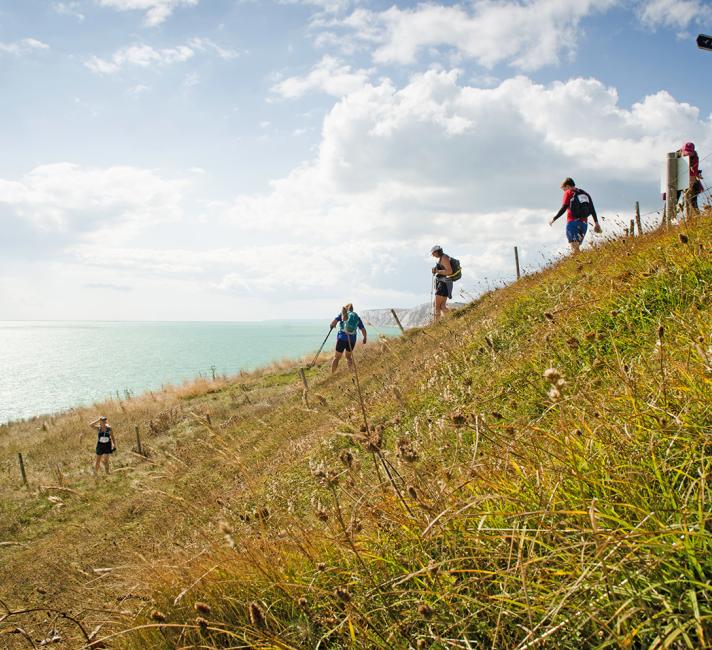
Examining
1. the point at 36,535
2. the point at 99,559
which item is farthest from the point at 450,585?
the point at 36,535

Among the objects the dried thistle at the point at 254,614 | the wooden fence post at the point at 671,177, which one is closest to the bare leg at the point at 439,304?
the wooden fence post at the point at 671,177

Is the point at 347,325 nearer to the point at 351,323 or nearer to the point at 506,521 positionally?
the point at 351,323

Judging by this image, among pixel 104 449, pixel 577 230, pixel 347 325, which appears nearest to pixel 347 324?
pixel 347 325

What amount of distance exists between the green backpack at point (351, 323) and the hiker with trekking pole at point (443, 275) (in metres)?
2.84

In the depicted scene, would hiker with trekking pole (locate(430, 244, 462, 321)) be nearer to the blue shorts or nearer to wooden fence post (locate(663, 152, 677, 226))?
the blue shorts

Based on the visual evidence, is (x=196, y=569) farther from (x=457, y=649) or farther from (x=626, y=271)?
(x=626, y=271)

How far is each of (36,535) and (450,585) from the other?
15.9 m

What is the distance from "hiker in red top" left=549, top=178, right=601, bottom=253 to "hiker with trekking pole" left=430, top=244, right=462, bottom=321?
4556 millimetres

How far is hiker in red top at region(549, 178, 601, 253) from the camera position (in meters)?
11.8

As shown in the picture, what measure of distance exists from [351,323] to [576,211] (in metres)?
8.02

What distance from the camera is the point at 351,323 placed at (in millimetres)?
17031

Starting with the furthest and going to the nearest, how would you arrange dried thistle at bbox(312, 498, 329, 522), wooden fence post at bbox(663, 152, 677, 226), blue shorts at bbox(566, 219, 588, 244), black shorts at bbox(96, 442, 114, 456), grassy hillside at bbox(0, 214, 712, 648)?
1. black shorts at bbox(96, 442, 114, 456)
2. blue shorts at bbox(566, 219, 588, 244)
3. wooden fence post at bbox(663, 152, 677, 226)
4. dried thistle at bbox(312, 498, 329, 522)
5. grassy hillside at bbox(0, 214, 712, 648)

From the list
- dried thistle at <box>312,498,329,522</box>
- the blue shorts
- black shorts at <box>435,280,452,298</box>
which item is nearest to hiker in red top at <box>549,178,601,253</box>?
the blue shorts

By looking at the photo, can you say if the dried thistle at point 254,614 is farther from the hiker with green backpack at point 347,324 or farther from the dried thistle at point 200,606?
the hiker with green backpack at point 347,324
